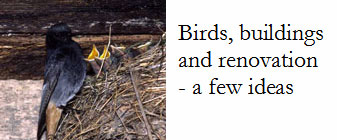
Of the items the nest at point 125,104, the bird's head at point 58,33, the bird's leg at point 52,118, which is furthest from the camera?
the bird's leg at point 52,118

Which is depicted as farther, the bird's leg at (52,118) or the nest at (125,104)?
the bird's leg at (52,118)

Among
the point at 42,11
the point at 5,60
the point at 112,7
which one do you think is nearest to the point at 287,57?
the point at 112,7

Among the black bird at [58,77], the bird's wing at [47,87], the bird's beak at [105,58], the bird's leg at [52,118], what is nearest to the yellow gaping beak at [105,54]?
the bird's beak at [105,58]

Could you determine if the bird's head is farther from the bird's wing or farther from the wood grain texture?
the bird's wing

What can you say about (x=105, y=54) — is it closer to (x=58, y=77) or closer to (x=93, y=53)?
(x=93, y=53)

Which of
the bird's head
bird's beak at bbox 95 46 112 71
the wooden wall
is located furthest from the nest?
the bird's head

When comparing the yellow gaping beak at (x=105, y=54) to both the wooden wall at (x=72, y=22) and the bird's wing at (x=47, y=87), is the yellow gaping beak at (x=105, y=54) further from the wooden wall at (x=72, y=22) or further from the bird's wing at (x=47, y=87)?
the bird's wing at (x=47, y=87)

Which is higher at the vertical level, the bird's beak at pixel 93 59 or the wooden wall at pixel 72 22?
the wooden wall at pixel 72 22

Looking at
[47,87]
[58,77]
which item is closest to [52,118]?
[47,87]

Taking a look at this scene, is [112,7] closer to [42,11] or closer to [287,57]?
[42,11]
